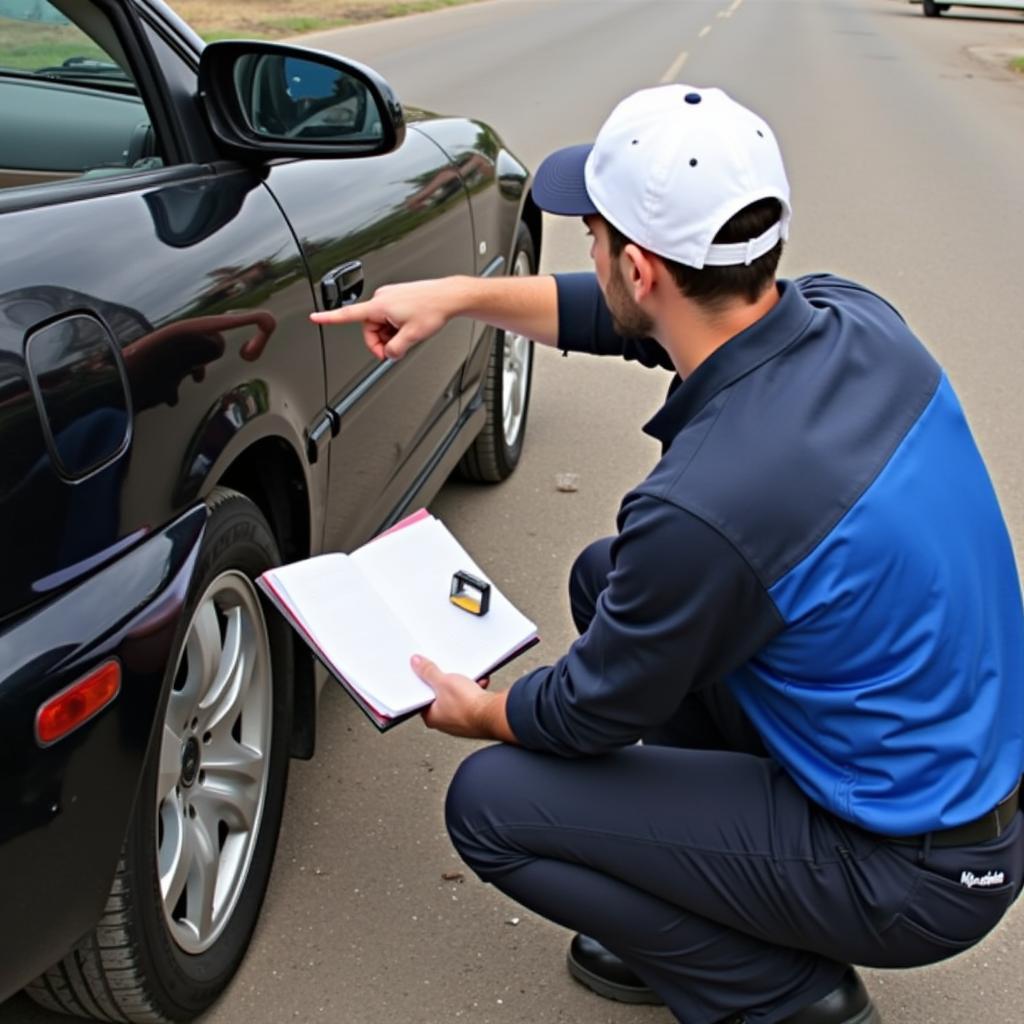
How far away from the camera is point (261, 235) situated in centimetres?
242

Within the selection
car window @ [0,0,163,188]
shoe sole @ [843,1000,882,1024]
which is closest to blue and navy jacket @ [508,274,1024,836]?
shoe sole @ [843,1000,882,1024]

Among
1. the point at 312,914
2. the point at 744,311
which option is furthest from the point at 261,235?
the point at 312,914

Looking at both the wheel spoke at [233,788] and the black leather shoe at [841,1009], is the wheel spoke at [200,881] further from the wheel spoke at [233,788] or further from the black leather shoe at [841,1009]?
the black leather shoe at [841,1009]

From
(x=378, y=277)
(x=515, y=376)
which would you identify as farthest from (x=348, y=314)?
(x=515, y=376)

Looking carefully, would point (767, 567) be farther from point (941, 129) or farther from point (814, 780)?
point (941, 129)

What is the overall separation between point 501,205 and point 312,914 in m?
2.28

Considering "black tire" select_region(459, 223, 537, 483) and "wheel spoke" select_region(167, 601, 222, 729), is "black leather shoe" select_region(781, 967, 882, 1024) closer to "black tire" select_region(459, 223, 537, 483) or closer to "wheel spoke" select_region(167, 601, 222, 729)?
"wheel spoke" select_region(167, 601, 222, 729)

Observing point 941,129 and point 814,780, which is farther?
point 941,129

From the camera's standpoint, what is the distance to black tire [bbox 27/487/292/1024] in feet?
6.51

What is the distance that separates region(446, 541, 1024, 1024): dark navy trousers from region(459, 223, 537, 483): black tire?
2166 mm

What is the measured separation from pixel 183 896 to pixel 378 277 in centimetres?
131

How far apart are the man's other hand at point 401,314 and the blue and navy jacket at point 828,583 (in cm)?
66

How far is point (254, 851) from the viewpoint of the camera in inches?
99.1

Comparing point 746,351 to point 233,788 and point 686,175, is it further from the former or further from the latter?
point 233,788
